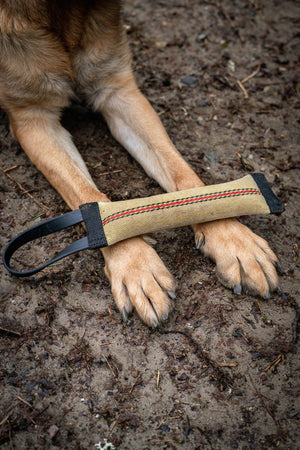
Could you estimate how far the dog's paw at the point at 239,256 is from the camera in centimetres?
198

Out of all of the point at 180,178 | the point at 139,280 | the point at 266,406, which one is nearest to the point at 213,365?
the point at 266,406

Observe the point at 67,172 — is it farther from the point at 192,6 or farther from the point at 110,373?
the point at 192,6

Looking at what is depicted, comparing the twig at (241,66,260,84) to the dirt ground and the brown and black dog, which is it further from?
the brown and black dog

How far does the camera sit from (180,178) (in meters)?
2.29

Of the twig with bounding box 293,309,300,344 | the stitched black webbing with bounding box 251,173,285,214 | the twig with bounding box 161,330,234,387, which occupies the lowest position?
the twig with bounding box 293,309,300,344

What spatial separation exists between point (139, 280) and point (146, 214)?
13.0 inches

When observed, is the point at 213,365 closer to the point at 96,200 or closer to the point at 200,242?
the point at 200,242

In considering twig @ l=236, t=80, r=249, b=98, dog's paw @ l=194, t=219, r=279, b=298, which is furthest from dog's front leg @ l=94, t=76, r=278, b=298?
twig @ l=236, t=80, r=249, b=98

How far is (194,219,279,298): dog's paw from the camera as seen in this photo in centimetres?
198

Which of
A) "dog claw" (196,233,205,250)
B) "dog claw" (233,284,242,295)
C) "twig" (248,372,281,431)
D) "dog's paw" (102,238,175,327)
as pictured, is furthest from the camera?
"dog claw" (196,233,205,250)

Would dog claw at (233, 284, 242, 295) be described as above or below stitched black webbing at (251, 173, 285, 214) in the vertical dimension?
below

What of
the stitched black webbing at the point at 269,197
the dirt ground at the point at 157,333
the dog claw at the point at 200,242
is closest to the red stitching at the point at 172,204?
the stitched black webbing at the point at 269,197

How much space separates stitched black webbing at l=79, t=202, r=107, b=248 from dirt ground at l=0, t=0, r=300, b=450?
30 centimetres

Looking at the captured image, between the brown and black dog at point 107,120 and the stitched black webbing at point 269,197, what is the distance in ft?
0.61
